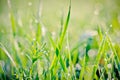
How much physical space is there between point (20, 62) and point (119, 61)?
0.36 metres

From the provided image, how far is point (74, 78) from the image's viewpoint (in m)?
1.12

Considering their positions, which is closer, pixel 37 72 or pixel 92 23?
pixel 37 72

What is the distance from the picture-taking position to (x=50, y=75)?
3.67 feet

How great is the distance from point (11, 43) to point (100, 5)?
0.99m

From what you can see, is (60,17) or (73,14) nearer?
(60,17)

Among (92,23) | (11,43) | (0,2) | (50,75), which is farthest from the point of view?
(0,2)

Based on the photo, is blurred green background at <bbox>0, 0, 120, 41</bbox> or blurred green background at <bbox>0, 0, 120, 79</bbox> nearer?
blurred green background at <bbox>0, 0, 120, 79</bbox>

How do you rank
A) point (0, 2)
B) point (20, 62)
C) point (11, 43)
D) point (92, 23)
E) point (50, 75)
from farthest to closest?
point (0, 2), point (92, 23), point (11, 43), point (20, 62), point (50, 75)

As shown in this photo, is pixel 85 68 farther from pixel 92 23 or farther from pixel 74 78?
pixel 92 23

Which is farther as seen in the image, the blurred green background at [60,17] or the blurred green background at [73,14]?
the blurred green background at [73,14]

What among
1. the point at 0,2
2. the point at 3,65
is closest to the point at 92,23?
the point at 0,2

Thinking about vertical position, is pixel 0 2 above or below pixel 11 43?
above

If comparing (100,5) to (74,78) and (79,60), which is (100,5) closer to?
(79,60)

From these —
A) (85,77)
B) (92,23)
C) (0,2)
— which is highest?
(0,2)
